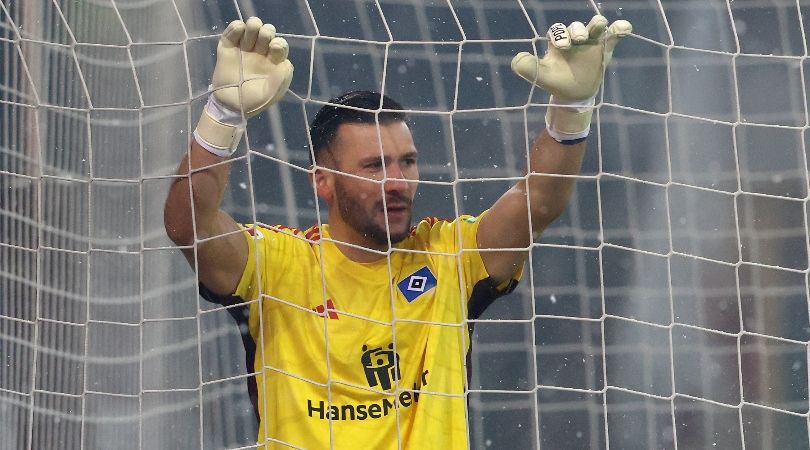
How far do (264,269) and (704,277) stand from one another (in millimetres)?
1508

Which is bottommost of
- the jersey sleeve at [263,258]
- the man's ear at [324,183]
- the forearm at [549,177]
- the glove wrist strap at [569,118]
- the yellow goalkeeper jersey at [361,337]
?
the yellow goalkeeper jersey at [361,337]

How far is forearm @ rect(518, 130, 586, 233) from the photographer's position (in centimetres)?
189

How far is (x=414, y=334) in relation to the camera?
192cm

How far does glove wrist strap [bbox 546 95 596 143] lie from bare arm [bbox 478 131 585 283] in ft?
0.05

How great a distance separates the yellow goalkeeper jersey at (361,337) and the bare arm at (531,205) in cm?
3

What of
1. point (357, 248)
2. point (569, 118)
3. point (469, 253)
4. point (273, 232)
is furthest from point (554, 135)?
point (273, 232)

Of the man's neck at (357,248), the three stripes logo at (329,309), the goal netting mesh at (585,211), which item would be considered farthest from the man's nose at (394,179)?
the goal netting mesh at (585,211)

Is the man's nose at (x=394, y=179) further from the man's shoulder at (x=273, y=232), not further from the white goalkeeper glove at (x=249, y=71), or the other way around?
the white goalkeeper glove at (x=249, y=71)

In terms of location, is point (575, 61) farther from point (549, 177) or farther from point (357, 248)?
point (357, 248)

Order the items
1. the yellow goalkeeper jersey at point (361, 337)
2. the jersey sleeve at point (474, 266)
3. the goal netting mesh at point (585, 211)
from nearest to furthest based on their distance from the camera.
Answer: the yellow goalkeeper jersey at point (361, 337)
the jersey sleeve at point (474, 266)
the goal netting mesh at point (585, 211)

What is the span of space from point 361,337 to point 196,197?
1.16ft

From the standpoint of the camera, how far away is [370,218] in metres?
1.97

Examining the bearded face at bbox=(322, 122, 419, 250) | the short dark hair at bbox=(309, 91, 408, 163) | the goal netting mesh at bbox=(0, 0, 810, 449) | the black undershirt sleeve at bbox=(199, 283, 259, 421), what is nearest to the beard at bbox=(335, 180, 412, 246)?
the bearded face at bbox=(322, 122, 419, 250)

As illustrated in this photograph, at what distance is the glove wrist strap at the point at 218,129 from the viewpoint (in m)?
1.78
